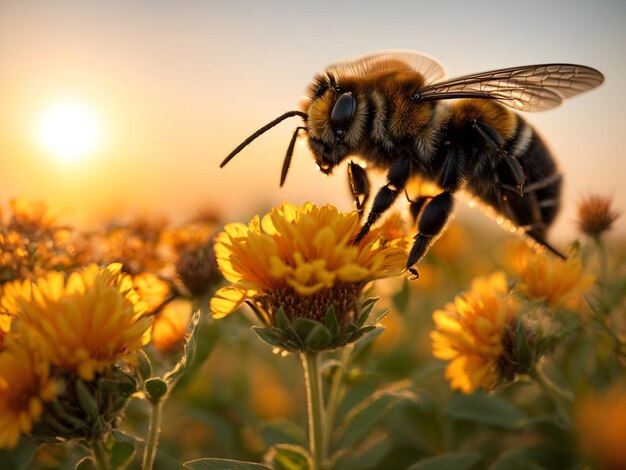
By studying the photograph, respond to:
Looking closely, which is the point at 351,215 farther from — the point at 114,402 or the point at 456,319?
the point at 114,402

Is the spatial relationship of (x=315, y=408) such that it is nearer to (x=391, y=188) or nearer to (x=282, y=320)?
(x=282, y=320)

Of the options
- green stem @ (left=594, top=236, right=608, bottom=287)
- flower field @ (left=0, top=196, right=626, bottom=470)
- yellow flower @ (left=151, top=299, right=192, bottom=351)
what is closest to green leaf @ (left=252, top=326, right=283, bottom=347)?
flower field @ (left=0, top=196, right=626, bottom=470)

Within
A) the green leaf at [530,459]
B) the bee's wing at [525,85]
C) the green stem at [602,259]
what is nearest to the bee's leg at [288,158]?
the bee's wing at [525,85]

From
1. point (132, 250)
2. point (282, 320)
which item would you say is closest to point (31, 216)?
point (132, 250)

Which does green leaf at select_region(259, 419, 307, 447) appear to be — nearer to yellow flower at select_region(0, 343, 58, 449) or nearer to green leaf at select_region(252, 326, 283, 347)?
green leaf at select_region(252, 326, 283, 347)

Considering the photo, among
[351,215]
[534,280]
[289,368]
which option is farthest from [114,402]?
[289,368]
